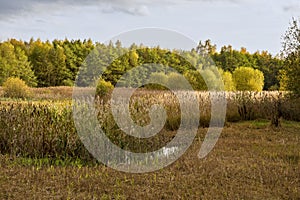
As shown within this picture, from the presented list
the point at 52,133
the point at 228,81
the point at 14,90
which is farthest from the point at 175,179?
the point at 228,81

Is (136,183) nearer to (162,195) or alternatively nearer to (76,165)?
(162,195)

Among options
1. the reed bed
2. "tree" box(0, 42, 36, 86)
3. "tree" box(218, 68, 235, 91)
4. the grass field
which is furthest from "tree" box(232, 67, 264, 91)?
the grass field

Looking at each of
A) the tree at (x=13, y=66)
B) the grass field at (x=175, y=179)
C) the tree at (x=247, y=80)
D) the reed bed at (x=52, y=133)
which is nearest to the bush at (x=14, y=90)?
the tree at (x=13, y=66)

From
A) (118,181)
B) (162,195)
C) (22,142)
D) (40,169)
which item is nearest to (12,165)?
(40,169)

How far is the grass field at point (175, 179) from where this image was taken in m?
4.75

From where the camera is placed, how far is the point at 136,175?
18.7 ft

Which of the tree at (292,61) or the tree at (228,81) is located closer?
the tree at (292,61)

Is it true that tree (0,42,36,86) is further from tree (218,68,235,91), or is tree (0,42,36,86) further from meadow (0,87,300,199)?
meadow (0,87,300,199)

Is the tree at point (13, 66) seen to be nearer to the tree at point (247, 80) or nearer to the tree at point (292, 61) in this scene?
the tree at point (247, 80)

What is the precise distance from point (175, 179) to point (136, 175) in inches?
25.5

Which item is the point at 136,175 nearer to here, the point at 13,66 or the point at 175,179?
the point at 175,179

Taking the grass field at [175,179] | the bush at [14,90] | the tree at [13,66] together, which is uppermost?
the tree at [13,66]

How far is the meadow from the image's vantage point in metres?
4.86

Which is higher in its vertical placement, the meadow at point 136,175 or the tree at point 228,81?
the tree at point 228,81
